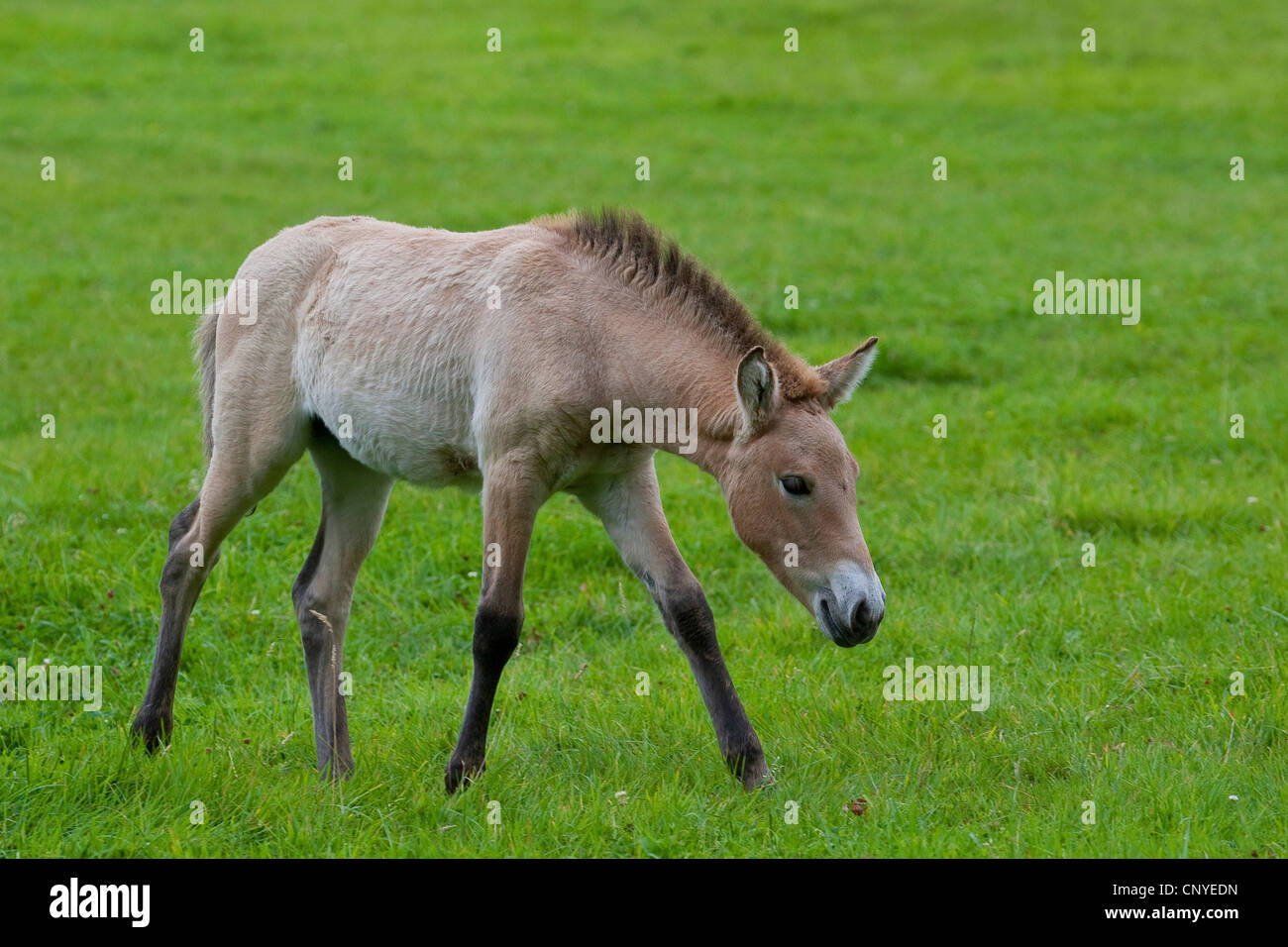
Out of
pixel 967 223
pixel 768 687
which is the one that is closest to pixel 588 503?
pixel 768 687

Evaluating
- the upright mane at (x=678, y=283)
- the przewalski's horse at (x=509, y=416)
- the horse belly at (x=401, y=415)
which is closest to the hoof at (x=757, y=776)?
the przewalski's horse at (x=509, y=416)

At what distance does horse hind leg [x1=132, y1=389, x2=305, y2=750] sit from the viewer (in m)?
5.36

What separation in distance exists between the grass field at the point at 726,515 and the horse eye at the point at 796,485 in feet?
3.62

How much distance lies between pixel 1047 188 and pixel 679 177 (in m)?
4.63

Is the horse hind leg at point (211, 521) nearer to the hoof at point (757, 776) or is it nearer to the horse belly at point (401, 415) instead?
the horse belly at point (401, 415)

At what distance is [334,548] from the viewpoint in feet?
18.6

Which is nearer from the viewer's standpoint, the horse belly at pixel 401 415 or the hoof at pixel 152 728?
the horse belly at pixel 401 415

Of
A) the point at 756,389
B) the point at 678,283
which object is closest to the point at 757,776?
the point at 756,389

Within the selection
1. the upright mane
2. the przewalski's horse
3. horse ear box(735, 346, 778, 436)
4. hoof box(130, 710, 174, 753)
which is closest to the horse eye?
the przewalski's horse

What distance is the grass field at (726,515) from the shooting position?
4.64 metres

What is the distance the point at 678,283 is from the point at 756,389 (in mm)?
690

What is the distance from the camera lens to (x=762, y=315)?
1164cm

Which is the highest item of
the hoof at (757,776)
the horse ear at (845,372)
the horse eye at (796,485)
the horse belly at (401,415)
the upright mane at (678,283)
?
the upright mane at (678,283)

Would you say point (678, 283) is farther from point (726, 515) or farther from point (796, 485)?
point (726, 515)
